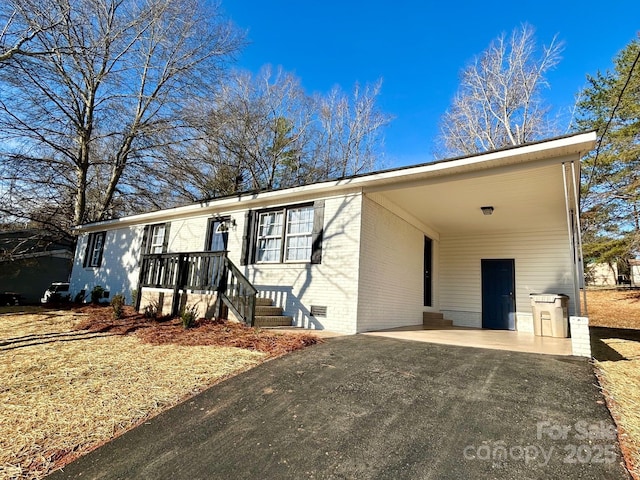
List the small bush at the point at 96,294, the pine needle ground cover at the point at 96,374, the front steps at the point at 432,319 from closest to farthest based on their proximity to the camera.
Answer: the pine needle ground cover at the point at 96,374 < the front steps at the point at 432,319 < the small bush at the point at 96,294

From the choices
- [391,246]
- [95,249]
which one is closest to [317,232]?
[391,246]

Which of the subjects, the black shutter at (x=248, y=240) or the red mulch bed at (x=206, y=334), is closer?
the red mulch bed at (x=206, y=334)

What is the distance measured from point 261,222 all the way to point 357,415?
6490 millimetres

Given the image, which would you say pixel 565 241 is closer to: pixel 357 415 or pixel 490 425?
pixel 490 425

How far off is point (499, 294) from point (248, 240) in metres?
7.55

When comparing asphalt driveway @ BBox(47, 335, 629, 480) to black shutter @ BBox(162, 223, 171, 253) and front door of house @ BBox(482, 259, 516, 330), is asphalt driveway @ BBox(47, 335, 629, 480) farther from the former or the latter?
black shutter @ BBox(162, 223, 171, 253)

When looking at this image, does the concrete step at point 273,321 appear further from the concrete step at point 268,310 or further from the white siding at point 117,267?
the white siding at point 117,267

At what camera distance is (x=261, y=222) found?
8.79 metres

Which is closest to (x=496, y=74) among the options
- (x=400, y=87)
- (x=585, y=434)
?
(x=400, y=87)

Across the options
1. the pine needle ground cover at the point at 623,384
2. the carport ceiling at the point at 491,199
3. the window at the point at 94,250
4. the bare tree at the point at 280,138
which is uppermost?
the bare tree at the point at 280,138

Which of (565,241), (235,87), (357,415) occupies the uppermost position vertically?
(235,87)

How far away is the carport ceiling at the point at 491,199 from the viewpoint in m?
6.12

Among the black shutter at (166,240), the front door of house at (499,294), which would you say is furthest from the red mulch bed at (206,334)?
the front door of house at (499,294)

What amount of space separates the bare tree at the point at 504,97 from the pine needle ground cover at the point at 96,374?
55.1ft
